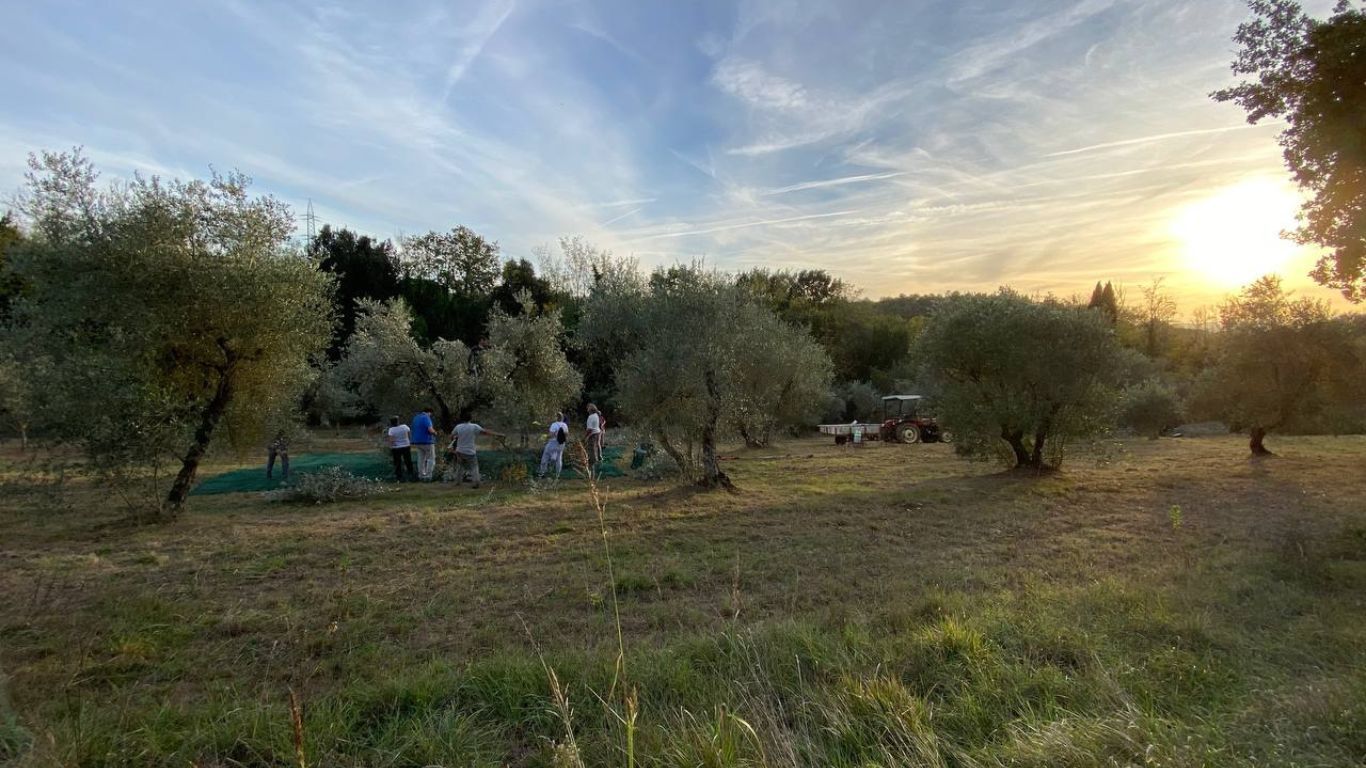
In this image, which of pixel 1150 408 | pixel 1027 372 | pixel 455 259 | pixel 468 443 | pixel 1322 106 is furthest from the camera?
pixel 455 259

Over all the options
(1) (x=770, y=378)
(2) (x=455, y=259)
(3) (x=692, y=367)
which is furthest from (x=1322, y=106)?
(2) (x=455, y=259)

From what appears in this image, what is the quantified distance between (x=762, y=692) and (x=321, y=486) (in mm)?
11421

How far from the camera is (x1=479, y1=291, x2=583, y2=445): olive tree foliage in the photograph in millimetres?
16656

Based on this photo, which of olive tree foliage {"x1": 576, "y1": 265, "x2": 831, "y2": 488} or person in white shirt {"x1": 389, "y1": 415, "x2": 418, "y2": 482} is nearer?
olive tree foliage {"x1": 576, "y1": 265, "x2": 831, "y2": 488}

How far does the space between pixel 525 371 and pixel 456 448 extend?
391 centimetres

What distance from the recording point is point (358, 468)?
52.2ft

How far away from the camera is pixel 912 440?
87.2 feet

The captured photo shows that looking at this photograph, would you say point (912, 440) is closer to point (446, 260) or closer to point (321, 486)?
point (321, 486)

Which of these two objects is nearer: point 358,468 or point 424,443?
point 424,443

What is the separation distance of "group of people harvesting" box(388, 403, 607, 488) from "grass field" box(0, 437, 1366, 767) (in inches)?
152

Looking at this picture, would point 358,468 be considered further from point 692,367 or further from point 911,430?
point 911,430

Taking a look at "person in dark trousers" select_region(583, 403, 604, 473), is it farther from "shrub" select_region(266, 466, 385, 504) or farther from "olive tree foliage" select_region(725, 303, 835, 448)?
"shrub" select_region(266, 466, 385, 504)

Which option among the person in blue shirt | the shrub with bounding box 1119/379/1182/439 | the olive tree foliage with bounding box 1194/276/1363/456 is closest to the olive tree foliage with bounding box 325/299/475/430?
the person in blue shirt

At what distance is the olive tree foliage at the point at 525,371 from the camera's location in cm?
1666
